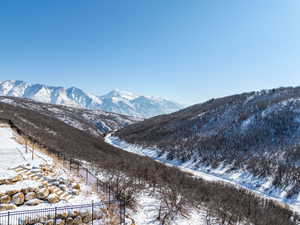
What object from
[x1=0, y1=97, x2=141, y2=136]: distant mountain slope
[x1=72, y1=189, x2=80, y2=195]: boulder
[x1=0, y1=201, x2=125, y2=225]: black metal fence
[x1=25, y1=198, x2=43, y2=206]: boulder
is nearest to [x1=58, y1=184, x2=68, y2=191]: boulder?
[x1=72, y1=189, x2=80, y2=195]: boulder

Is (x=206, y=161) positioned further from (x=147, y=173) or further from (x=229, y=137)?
(x=147, y=173)

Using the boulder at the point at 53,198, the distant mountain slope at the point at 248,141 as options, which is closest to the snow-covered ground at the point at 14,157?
the boulder at the point at 53,198

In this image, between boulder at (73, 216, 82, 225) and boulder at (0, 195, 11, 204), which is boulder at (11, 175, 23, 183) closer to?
boulder at (0, 195, 11, 204)

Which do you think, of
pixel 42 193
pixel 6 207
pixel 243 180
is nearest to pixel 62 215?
pixel 42 193

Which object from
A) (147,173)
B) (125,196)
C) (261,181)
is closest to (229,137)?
(261,181)

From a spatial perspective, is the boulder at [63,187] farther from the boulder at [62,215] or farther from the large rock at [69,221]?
the large rock at [69,221]

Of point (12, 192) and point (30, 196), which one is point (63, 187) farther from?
point (12, 192)
